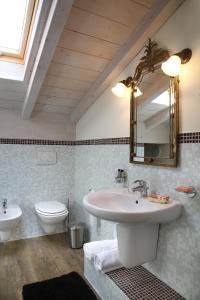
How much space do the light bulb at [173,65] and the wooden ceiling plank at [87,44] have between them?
0.63 m

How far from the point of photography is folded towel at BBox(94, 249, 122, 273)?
1.90m

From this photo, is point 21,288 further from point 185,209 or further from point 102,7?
point 102,7

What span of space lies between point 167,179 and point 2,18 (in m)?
2.04

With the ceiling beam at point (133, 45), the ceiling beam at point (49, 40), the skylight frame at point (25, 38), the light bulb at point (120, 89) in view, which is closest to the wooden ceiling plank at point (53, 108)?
the ceiling beam at point (133, 45)

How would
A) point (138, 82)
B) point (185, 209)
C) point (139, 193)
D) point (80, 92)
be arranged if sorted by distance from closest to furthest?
point (185, 209), point (139, 193), point (138, 82), point (80, 92)

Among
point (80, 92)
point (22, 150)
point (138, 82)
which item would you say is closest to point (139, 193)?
point (138, 82)

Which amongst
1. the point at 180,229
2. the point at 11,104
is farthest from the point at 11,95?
the point at 180,229

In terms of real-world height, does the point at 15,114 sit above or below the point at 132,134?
above

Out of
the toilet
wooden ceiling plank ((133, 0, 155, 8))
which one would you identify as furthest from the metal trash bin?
wooden ceiling plank ((133, 0, 155, 8))

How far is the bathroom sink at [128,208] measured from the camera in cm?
144

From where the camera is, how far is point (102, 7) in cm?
166

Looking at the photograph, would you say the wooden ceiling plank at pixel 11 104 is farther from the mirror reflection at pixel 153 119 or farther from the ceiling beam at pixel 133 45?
the mirror reflection at pixel 153 119

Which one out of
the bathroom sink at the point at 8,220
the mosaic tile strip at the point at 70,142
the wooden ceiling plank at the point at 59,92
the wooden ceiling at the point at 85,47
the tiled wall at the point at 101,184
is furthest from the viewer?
the wooden ceiling plank at the point at 59,92

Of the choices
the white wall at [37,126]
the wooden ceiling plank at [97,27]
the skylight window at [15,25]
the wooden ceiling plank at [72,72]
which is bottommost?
the white wall at [37,126]
